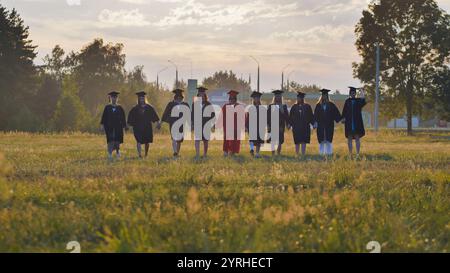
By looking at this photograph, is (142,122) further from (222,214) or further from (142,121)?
(222,214)

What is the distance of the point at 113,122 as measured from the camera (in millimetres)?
17281

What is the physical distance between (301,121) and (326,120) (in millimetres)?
735

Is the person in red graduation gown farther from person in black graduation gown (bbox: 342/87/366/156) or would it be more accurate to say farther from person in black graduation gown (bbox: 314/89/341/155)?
person in black graduation gown (bbox: 342/87/366/156)

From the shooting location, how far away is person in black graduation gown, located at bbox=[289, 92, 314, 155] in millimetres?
18953

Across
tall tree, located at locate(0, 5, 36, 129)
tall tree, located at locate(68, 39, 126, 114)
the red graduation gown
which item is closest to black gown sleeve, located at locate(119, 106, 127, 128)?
the red graduation gown

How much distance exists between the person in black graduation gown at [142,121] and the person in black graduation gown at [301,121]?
4.12m

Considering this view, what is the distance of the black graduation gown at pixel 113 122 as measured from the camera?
17203mm

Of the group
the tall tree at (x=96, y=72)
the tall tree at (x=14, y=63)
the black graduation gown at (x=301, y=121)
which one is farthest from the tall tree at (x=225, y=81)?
the black graduation gown at (x=301, y=121)

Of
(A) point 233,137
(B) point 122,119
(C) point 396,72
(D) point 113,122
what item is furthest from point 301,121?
(C) point 396,72

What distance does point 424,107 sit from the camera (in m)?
49.5

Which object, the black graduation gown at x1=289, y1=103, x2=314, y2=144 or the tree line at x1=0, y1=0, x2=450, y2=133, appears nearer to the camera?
the black graduation gown at x1=289, y1=103, x2=314, y2=144
